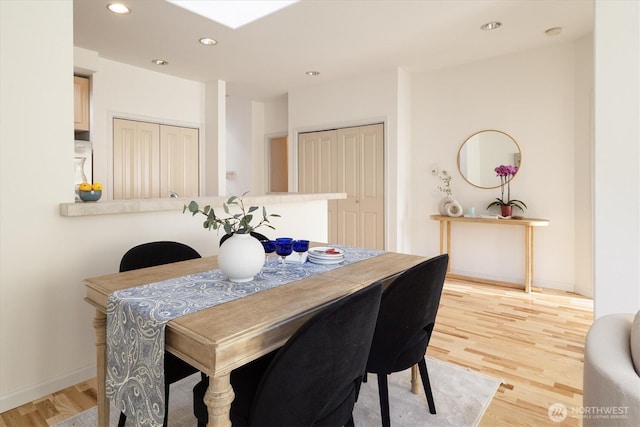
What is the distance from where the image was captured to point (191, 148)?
16.1 feet

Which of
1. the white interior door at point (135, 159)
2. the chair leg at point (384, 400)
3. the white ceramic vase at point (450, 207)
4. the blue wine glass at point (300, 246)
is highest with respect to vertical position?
the white interior door at point (135, 159)

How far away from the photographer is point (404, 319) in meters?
1.44

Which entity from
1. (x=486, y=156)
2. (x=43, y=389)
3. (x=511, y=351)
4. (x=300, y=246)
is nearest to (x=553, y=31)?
(x=486, y=156)

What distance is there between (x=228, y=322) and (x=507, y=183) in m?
4.00

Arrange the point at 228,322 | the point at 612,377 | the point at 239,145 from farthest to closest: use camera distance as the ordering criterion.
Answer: the point at 239,145 < the point at 228,322 < the point at 612,377

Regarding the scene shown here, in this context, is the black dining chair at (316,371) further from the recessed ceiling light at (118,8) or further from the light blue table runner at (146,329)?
the recessed ceiling light at (118,8)

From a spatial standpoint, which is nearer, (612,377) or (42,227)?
(612,377)

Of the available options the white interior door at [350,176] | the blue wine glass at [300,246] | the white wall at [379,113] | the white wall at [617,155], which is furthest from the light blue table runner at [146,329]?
the white interior door at [350,176]

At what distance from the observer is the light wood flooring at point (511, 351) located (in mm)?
1841

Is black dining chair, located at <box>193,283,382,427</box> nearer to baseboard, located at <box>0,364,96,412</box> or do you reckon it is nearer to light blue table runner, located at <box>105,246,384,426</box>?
light blue table runner, located at <box>105,246,384,426</box>

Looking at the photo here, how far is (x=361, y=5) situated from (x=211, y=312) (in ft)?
8.96

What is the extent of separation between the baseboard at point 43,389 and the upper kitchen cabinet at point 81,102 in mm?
2423

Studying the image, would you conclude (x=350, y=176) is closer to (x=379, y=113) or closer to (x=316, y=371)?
(x=379, y=113)

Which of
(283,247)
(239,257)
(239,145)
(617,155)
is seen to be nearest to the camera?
(239,257)
